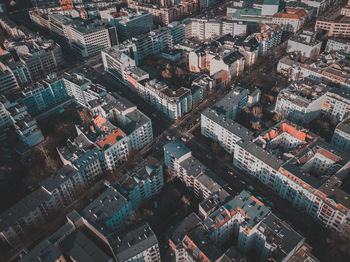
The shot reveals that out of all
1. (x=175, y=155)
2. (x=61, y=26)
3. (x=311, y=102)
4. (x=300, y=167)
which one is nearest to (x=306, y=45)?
(x=311, y=102)

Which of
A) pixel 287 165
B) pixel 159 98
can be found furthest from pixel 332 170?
pixel 159 98

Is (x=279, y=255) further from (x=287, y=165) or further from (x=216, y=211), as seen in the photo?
(x=287, y=165)

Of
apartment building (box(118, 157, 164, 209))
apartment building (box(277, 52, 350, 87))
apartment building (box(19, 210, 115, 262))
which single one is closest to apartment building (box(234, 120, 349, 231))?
apartment building (box(118, 157, 164, 209))

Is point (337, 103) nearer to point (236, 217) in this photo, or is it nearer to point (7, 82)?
point (236, 217)

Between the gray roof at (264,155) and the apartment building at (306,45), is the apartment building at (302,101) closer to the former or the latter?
the gray roof at (264,155)

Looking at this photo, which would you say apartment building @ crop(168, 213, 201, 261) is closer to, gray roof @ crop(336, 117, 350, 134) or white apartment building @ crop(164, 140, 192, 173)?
white apartment building @ crop(164, 140, 192, 173)
